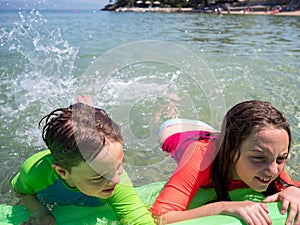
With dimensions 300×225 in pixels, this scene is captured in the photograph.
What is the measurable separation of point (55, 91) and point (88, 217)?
10.6 feet

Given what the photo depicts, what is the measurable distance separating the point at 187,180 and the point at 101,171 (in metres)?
0.54

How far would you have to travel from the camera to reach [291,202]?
1.67 metres

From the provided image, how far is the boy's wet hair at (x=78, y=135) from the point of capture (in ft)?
5.28

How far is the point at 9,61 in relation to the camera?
6797 mm

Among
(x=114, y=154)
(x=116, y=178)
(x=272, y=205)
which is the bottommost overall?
(x=272, y=205)

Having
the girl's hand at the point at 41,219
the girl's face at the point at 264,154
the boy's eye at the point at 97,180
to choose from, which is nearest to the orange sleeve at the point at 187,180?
the girl's face at the point at 264,154

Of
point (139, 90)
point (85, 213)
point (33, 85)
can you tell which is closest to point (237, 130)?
point (85, 213)

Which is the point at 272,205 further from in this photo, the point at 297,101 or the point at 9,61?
the point at 9,61

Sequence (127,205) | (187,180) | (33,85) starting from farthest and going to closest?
(33,85) < (187,180) < (127,205)

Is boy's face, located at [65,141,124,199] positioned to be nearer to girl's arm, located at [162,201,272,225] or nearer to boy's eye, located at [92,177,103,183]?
boy's eye, located at [92,177,103,183]

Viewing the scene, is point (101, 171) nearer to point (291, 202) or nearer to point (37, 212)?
point (37, 212)

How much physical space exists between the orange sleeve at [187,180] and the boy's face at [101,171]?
29 cm

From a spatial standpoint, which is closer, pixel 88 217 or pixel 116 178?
pixel 116 178

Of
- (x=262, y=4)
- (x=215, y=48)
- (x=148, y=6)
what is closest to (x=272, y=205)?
(x=215, y=48)
